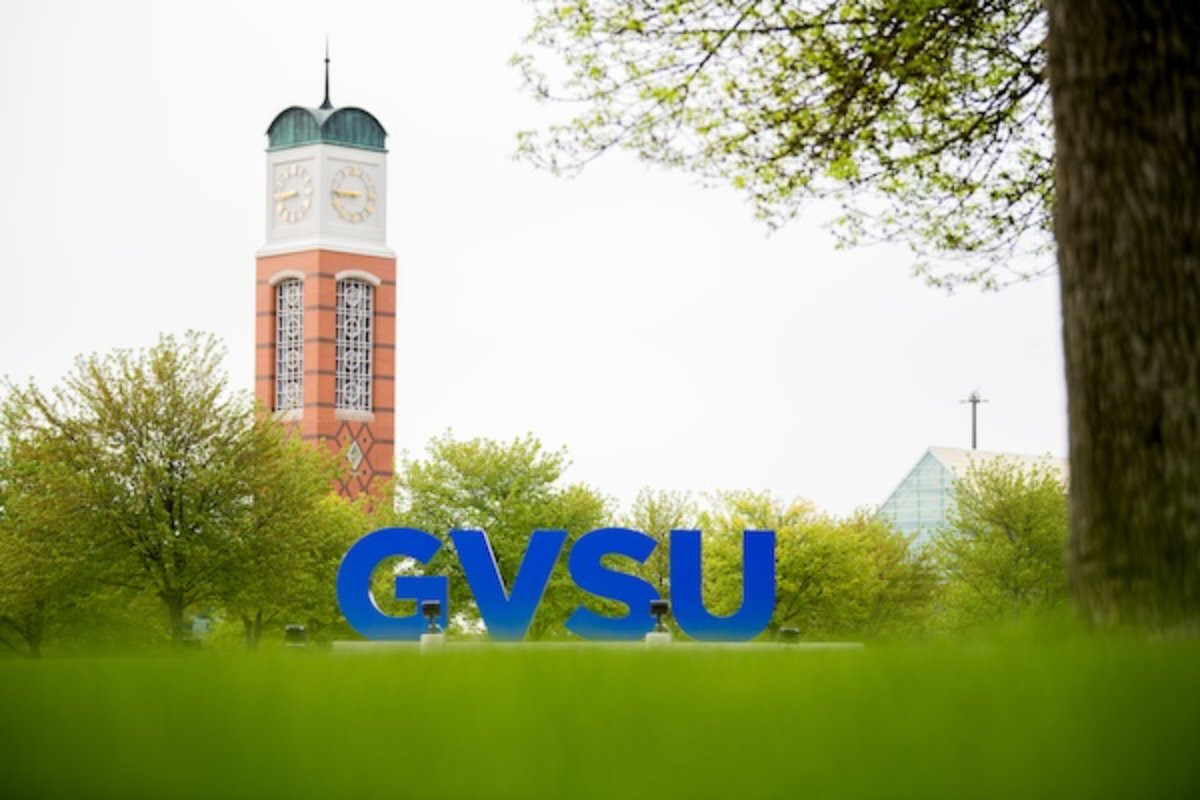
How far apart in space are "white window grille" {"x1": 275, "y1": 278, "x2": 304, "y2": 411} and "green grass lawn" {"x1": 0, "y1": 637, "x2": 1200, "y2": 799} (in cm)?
9773

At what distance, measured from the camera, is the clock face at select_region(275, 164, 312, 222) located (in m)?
102

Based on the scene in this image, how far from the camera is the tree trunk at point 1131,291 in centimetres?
462

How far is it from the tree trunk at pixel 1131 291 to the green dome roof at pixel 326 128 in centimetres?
9692

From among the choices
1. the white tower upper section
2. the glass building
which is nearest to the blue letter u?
the glass building

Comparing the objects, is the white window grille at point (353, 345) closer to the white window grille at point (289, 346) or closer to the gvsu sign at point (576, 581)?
the white window grille at point (289, 346)

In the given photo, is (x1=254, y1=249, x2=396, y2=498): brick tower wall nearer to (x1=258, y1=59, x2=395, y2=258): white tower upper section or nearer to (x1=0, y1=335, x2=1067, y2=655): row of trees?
(x1=258, y1=59, x2=395, y2=258): white tower upper section

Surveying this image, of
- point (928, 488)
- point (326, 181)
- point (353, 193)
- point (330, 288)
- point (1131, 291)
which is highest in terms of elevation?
point (326, 181)

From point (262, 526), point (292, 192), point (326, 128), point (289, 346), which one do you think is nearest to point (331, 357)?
point (289, 346)

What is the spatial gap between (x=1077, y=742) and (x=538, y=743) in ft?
2.18

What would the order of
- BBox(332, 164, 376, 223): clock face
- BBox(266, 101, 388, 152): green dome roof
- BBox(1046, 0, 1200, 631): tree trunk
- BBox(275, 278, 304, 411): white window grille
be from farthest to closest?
1. BBox(332, 164, 376, 223): clock face
2. BBox(266, 101, 388, 152): green dome roof
3. BBox(275, 278, 304, 411): white window grille
4. BBox(1046, 0, 1200, 631): tree trunk

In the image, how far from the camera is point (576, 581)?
28062 mm

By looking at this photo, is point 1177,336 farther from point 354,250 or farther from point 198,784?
point 354,250

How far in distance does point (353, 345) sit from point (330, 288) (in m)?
3.29

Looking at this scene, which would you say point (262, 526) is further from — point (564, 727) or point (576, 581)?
point (564, 727)
